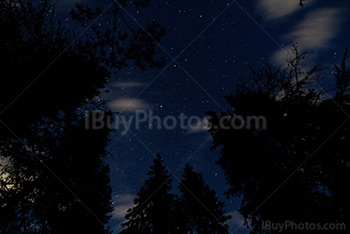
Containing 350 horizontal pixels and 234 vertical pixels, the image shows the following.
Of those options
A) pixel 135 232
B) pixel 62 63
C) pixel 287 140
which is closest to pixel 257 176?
pixel 287 140

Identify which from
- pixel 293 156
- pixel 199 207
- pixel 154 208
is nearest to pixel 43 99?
pixel 293 156

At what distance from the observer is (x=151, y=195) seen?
18.4 m

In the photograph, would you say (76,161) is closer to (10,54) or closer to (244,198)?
(10,54)

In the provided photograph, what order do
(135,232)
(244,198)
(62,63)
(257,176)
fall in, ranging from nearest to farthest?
1. (62,63)
2. (257,176)
3. (244,198)
4. (135,232)

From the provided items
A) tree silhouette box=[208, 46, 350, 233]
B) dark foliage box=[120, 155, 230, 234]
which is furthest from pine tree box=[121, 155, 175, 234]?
tree silhouette box=[208, 46, 350, 233]

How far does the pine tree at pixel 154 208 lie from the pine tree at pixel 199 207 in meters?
1.80

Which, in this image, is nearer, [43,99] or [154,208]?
[43,99]

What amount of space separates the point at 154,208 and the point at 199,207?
515 centimetres

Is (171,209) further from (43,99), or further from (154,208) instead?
(43,99)

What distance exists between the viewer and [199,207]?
1923 cm

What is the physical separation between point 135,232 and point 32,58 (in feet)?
55.7

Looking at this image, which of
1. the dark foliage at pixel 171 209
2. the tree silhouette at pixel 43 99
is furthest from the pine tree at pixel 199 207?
the tree silhouette at pixel 43 99

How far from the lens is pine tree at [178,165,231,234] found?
18344 millimetres

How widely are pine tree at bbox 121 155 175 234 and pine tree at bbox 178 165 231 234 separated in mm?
1798
